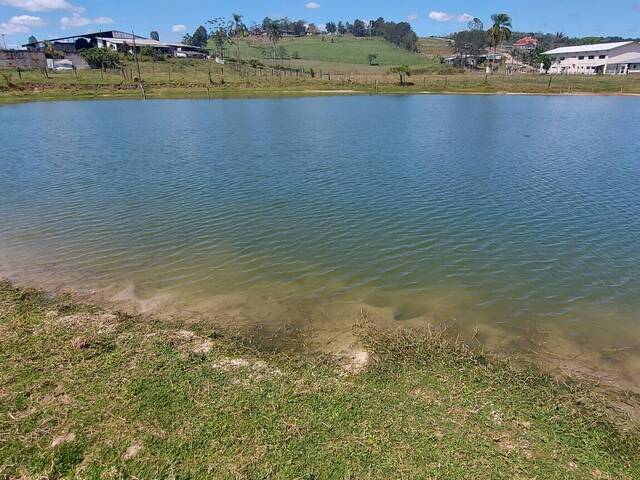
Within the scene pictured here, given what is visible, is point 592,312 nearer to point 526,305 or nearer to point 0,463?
point 526,305

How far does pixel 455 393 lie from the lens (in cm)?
826

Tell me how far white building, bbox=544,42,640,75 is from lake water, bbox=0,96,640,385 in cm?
11315

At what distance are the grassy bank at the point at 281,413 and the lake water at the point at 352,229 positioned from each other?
6.53 ft

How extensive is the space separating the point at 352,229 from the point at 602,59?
5813 inches

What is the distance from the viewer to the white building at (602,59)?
406ft

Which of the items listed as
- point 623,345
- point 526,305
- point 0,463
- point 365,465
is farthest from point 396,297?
point 0,463

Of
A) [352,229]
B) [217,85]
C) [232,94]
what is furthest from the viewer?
[217,85]

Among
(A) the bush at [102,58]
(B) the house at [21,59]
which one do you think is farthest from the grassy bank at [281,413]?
(B) the house at [21,59]

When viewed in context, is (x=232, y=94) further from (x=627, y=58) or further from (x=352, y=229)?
(x=627, y=58)

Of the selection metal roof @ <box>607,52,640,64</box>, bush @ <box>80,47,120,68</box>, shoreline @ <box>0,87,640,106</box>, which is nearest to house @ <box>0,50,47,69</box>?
bush @ <box>80,47,120,68</box>

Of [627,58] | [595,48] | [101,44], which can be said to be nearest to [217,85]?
[101,44]

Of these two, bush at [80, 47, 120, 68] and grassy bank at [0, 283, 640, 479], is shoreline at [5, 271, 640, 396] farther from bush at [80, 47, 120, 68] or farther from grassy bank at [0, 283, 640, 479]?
bush at [80, 47, 120, 68]

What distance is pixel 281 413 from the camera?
770cm

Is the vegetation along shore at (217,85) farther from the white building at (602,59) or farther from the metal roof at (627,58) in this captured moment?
the white building at (602,59)
